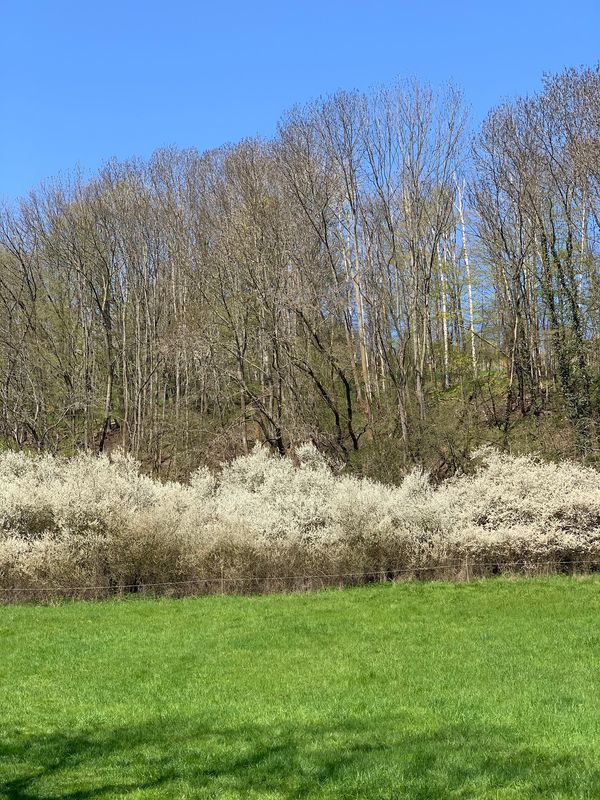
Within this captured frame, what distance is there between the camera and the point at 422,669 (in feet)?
27.6

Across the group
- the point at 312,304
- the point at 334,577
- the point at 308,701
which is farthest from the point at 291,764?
the point at 312,304

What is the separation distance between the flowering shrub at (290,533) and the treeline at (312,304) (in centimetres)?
392

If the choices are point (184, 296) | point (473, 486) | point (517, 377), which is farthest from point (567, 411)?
point (184, 296)

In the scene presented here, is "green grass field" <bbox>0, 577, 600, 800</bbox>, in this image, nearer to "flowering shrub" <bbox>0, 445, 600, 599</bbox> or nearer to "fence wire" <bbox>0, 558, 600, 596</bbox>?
"fence wire" <bbox>0, 558, 600, 596</bbox>

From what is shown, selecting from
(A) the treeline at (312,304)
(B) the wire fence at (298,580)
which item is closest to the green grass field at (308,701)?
(B) the wire fence at (298,580)

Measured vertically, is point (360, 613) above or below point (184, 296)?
below

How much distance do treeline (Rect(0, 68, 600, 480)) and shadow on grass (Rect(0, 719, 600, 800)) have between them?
1530 cm

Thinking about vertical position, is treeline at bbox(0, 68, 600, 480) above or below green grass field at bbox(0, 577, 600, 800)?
above

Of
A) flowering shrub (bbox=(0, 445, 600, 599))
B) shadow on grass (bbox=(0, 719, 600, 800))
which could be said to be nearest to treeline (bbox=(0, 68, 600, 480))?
flowering shrub (bbox=(0, 445, 600, 599))

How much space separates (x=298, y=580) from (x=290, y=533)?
1.20 meters

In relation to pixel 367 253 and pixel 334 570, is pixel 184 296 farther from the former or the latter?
pixel 334 570

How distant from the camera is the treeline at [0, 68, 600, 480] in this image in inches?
912

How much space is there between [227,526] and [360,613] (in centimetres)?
491

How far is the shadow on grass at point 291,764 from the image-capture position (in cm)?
500
